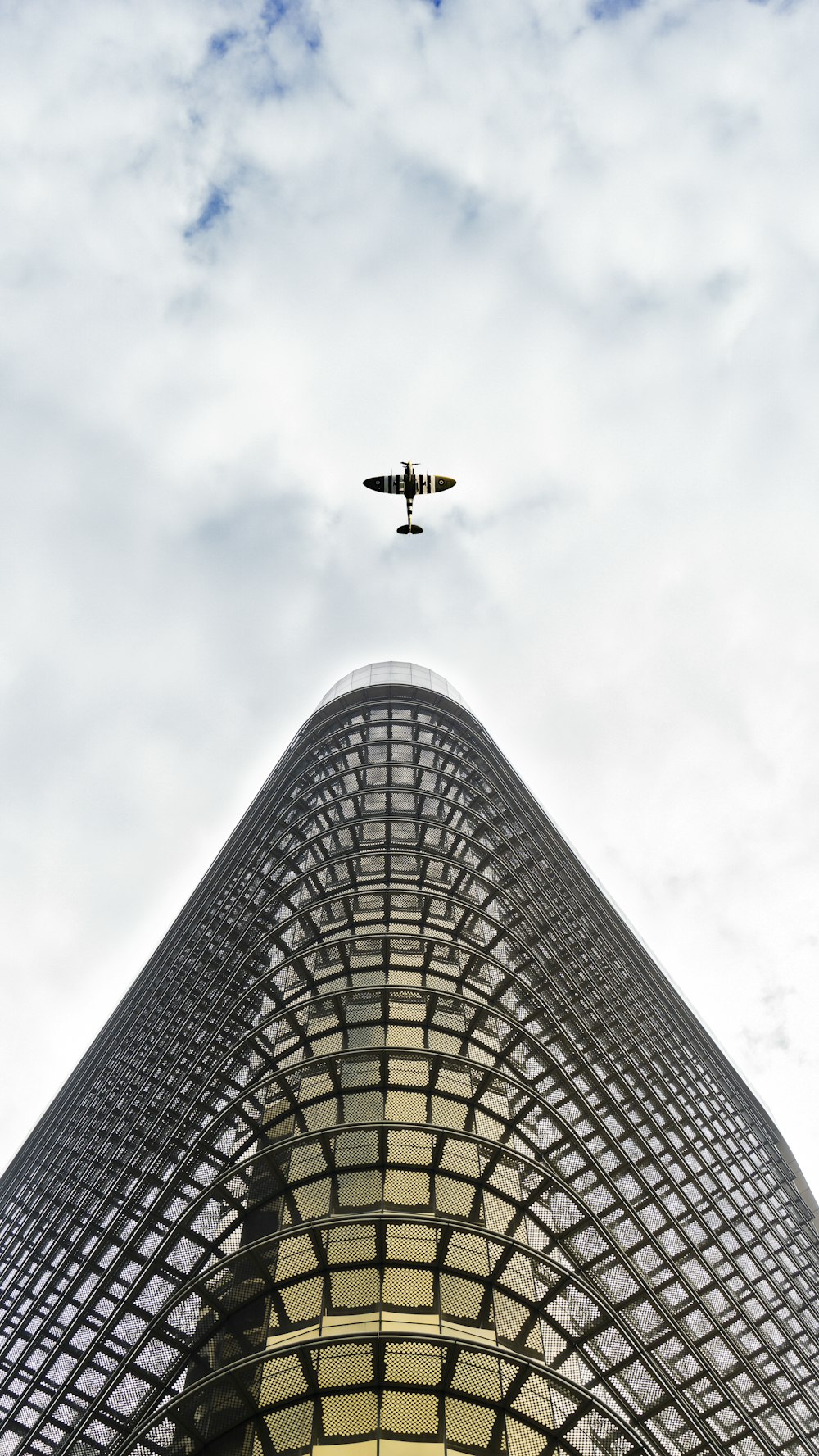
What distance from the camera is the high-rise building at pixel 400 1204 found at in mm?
14117

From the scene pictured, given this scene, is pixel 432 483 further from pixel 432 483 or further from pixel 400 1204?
pixel 400 1204

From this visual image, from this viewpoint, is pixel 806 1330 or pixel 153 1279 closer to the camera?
pixel 153 1279

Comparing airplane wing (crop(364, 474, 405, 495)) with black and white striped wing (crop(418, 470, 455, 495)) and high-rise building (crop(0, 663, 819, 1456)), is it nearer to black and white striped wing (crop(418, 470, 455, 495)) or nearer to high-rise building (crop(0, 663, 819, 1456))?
black and white striped wing (crop(418, 470, 455, 495))

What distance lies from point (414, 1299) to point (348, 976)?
24.7 feet

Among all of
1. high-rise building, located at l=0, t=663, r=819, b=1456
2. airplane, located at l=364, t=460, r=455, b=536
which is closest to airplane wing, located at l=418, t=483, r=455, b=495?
airplane, located at l=364, t=460, r=455, b=536

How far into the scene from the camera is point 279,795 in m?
37.2

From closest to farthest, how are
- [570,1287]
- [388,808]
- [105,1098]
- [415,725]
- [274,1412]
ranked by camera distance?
[274,1412] < [570,1287] < [388,808] < [415,725] < [105,1098]

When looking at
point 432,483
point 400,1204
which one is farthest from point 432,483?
point 400,1204

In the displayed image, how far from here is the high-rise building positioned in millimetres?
14117

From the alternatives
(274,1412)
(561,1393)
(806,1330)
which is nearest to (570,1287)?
(561,1393)

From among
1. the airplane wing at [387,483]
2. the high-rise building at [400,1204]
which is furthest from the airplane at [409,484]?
the high-rise building at [400,1204]

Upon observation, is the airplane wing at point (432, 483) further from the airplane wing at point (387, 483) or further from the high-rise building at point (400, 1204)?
the high-rise building at point (400, 1204)

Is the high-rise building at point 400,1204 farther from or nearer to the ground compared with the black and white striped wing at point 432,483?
nearer to the ground

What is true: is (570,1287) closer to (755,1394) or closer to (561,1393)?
(561,1393)
